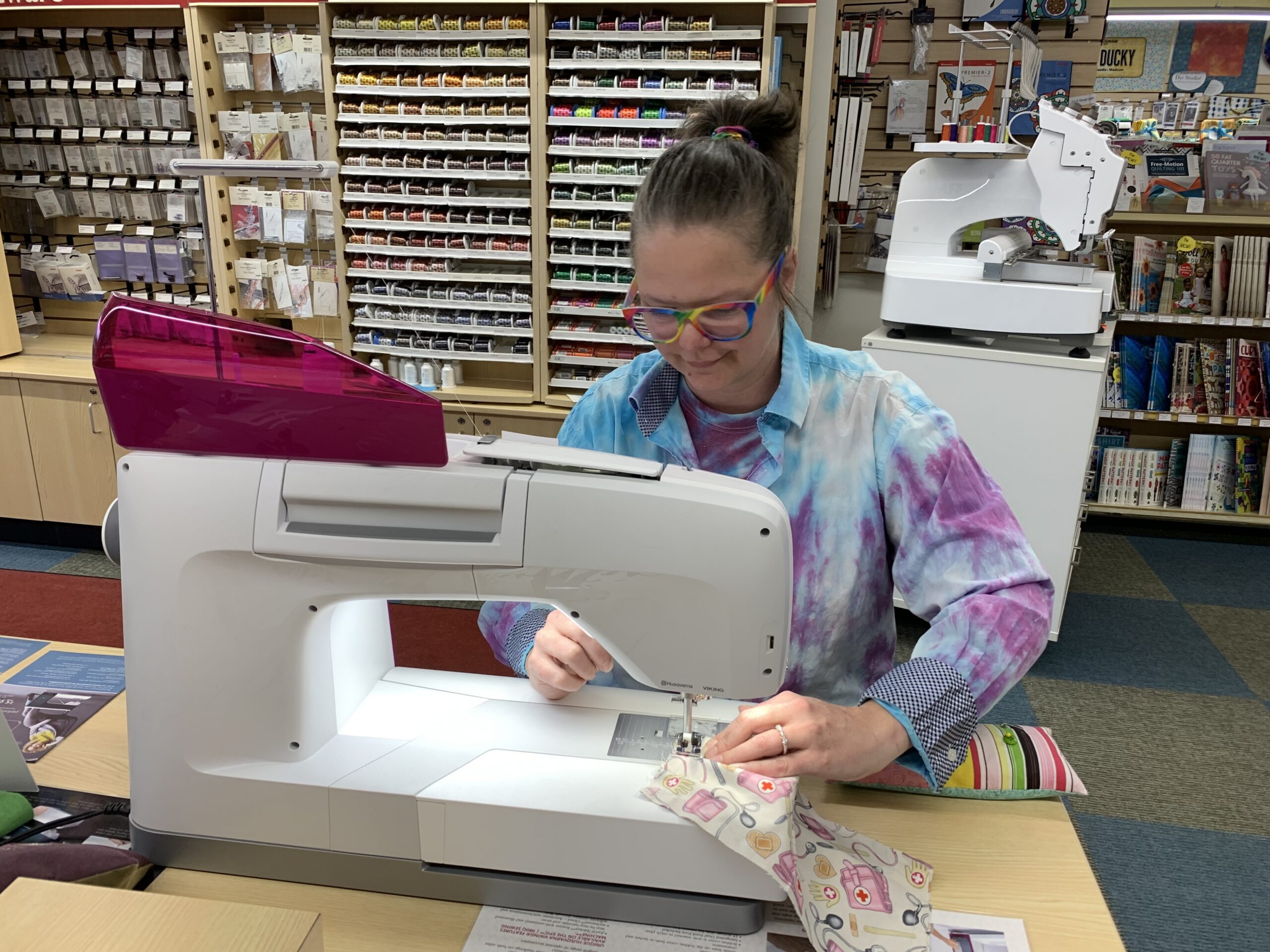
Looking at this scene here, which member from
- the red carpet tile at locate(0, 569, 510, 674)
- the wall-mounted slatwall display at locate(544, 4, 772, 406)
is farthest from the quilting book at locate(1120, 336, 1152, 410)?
the red carpet tile at locate(0, 569, 510, 674)

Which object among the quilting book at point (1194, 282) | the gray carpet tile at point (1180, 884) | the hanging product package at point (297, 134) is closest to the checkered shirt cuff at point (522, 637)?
the gray carpet tile at point (1180, 884)

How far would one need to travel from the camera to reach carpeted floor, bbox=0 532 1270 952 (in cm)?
220

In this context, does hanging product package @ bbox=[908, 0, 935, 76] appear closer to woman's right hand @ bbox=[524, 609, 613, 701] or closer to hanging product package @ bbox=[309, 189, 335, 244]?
hanging product package @ bbox=[309, 189, 335, 244]

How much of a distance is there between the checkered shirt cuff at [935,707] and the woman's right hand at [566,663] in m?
0.33

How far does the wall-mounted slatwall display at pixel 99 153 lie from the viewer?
12.0ft

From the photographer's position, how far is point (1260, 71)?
17.2 feet

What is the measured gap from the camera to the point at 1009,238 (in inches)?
109

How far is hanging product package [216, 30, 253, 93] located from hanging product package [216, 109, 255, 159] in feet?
0.35

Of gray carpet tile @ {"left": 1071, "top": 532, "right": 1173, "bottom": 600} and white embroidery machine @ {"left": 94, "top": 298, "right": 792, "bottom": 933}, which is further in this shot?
gray carpet tile @ {"left": 1071, "top": 532, "right": 1173, "bottom": 600}

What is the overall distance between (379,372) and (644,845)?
21.3 inches

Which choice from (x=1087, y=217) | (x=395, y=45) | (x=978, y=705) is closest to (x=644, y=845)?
(x=978, y=705)

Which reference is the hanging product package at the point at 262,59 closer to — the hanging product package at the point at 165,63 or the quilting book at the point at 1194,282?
the hanging product package at the point at 165,63

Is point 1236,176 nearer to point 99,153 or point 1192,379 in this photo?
point 1192,379

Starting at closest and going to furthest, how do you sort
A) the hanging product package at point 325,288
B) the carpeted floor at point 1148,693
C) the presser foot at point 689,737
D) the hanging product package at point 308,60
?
1. the presser foot at point 689,737
2. the carpeted floor at point 1148,693
3. the hanging product package at point 308,60
4. the hanging product package at point 325,288
